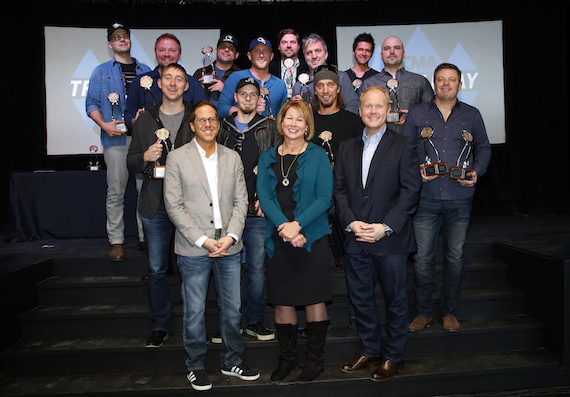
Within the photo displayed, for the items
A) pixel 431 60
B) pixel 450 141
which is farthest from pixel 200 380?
pixel 431 60

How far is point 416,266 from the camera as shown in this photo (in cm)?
301

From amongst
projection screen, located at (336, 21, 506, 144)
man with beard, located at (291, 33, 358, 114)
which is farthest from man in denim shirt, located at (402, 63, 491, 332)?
projection screen, located at (336, 21, 506, 144)

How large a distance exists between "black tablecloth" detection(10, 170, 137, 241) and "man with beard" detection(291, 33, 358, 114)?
91.7 inches

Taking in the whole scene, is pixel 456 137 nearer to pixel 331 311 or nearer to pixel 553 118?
pixel 331 311

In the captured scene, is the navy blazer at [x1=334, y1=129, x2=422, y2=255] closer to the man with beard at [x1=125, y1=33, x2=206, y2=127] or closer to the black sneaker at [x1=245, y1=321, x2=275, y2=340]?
the black sneaker at [x1=245, y1=321, x2=275, y2=340]

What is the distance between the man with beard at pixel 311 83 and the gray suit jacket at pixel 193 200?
1.27m

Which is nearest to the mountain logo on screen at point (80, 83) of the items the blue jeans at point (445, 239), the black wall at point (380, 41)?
the black wall at point (380, 41)

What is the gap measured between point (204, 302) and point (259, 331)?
22.4 inches

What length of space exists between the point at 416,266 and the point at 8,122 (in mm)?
5766

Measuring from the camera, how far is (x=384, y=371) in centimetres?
264

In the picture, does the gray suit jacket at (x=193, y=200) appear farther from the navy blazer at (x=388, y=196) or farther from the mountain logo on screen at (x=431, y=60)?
the mountain logo on screen at (x=431, y=60)

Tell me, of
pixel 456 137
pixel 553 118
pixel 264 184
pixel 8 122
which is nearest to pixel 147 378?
pixel 264 184

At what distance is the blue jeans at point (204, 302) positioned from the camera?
254 cm

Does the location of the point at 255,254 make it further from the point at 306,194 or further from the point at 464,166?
the point at 464,166
